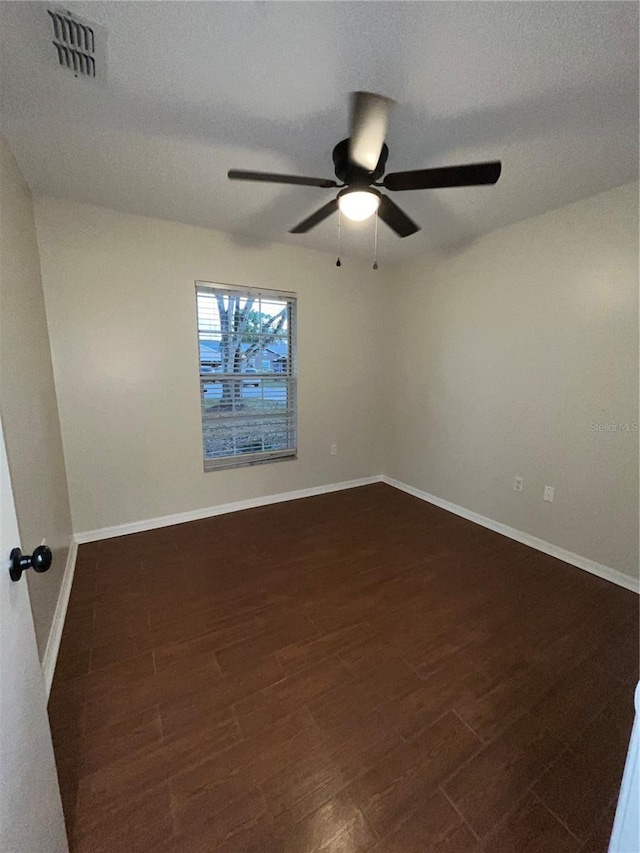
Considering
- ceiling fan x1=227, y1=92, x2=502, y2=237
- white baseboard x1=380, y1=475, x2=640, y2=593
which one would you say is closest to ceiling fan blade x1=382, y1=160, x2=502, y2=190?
ceiling fan x1=227, y1=92, x2=502, y2=237

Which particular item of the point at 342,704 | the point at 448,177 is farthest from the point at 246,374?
the point at 342,704

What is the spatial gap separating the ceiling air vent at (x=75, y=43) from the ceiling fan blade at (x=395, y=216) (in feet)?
4.14

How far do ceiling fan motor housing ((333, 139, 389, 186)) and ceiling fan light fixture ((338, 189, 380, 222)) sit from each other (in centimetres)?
4

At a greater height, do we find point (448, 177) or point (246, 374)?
point (448, 177)

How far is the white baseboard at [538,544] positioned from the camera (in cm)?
228

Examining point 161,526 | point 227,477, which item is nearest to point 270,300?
point 227,477

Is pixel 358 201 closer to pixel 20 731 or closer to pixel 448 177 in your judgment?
pixel 448 177

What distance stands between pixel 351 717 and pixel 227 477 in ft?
7.44

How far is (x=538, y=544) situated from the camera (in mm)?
2701

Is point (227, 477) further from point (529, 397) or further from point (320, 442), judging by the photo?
point (529, 397)

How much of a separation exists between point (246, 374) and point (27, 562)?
2.66 metres

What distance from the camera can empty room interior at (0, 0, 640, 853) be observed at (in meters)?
1.14

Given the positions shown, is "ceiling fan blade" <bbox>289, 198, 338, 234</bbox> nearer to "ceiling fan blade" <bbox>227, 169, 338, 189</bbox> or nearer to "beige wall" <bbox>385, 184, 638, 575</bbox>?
"ceiling fan blade" <bbox>227, 169, 338, 189</bbox>

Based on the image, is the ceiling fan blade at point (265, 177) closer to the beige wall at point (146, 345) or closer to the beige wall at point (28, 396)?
the beige wall at point (28, 396)
